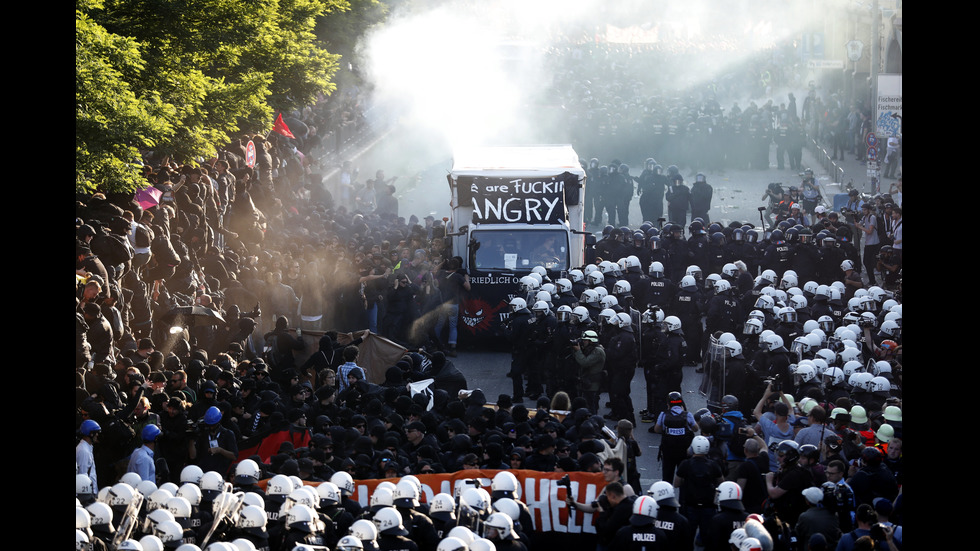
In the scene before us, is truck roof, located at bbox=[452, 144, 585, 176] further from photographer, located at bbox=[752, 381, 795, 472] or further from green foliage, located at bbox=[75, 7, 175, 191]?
photographer, located at bbox=[752, 381, 795, 472]

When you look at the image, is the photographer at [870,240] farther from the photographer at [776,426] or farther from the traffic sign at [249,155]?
the traffic sign at [249,155]

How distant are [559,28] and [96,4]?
141ft

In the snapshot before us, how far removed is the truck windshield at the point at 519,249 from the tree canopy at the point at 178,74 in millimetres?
4870

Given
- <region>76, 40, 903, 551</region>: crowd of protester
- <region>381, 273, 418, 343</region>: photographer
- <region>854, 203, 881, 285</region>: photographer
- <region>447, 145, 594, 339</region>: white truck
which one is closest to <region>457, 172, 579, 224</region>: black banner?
<region>447, 145, 594, 339</region>: white truck

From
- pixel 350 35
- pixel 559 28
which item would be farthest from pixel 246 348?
pixel 559 28

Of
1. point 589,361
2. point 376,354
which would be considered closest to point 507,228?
point 376,354

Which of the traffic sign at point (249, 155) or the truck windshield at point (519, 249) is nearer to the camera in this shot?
the truck windshield at point (519, 249)

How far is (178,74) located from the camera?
19891 millimetres

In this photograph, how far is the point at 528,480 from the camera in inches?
455

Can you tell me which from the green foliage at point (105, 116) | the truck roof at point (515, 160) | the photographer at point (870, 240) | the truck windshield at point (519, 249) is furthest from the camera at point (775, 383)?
the photographer at point (870, 240)

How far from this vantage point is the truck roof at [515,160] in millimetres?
21062

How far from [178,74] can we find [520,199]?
5906 mm
